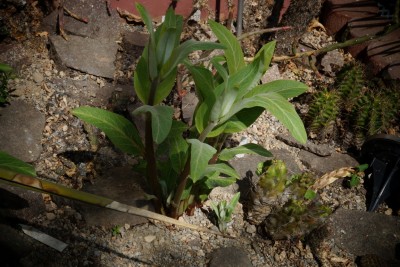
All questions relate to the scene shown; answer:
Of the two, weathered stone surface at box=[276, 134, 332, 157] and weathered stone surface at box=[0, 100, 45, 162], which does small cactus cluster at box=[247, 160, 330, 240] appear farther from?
weathered stone surface at box=[0, 100, 45, 162]

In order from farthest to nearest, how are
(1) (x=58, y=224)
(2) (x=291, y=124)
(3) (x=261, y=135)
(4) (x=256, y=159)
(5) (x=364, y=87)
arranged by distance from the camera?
(5) (x=364, y=87) < (3) (x=261, y=135) < (4) (x=256, y=159) < (1) (x=58, y=224) < (2) (x=291, y=124)

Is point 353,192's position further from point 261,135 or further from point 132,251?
point 132,251

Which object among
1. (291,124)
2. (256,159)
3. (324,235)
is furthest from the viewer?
(256,159)

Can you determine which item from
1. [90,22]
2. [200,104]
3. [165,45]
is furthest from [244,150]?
[90,22]

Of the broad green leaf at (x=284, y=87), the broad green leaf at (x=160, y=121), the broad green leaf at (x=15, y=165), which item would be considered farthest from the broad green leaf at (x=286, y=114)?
the broad green leaf at (x=15, y=165)

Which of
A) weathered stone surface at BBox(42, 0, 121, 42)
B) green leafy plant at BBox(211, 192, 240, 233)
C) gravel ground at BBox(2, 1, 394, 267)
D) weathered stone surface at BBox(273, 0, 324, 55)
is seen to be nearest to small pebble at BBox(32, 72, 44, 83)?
gravel ground at BBox(2, 1, 394, 267)

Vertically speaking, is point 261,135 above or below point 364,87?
below

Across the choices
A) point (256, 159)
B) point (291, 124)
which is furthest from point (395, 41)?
point (291, 124)
